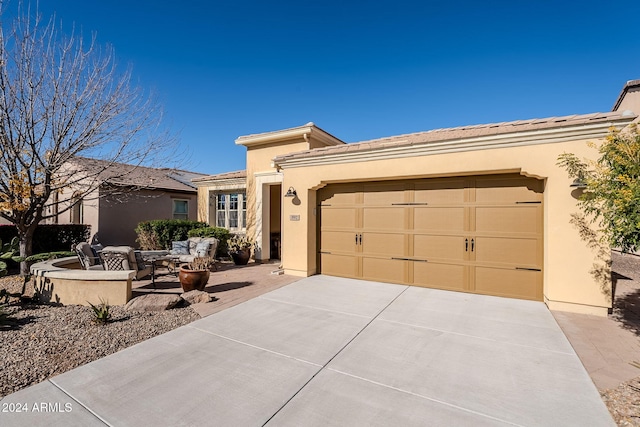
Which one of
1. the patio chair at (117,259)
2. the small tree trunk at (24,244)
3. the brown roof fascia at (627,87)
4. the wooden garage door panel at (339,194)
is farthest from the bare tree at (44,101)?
the brown roof fascia at (627,87)

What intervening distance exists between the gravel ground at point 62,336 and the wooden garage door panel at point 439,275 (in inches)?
210

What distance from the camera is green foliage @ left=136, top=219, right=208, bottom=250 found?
456 inches

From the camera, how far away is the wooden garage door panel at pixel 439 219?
259 inches

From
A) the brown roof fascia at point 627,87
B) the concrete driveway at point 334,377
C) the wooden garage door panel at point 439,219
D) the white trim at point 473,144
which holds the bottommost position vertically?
the concrete driveway at point 334,377

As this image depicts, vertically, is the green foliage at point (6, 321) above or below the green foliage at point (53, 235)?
below

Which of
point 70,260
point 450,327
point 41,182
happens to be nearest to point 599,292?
point 450,327

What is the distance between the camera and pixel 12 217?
297 inches

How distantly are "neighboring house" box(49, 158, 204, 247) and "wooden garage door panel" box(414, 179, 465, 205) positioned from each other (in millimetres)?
9765

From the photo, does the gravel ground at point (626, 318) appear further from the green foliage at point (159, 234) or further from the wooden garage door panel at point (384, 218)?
the green foliage at point (159, 234)

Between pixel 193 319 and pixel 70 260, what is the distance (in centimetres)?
511

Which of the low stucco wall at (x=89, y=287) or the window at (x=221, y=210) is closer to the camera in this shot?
the low stucco wall at (x=89, y=287)

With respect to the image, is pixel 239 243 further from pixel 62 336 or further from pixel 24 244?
pixel 62 336

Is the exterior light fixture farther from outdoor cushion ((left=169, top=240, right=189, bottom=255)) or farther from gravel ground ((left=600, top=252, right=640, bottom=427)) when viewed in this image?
gravel ground ((left=600, top=252, right=640, bottom=427))

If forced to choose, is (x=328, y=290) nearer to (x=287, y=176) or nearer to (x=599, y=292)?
(x=287, y=176)
